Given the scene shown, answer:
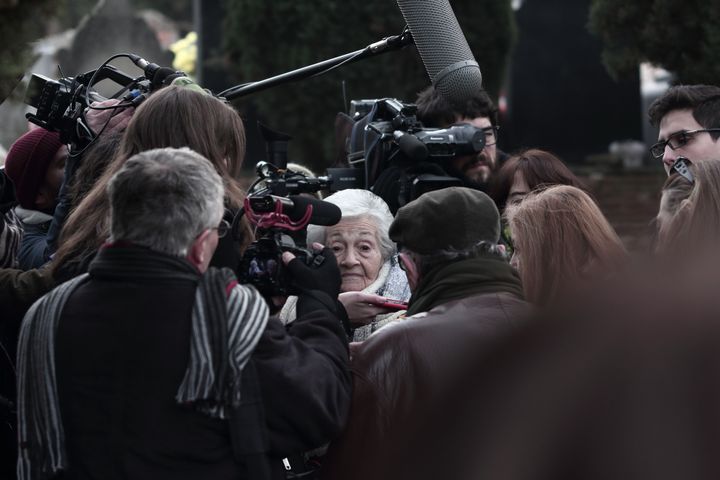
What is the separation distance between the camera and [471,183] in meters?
4.21

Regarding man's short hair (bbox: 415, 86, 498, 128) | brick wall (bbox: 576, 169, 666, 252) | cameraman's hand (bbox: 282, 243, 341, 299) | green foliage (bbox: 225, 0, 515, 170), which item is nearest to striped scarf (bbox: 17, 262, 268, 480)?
cameraman's hand (bbox: 282, 243, 341, 299)

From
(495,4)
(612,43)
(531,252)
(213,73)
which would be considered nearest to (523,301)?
(531,252)

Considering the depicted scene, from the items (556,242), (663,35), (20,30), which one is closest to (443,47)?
(556,242)

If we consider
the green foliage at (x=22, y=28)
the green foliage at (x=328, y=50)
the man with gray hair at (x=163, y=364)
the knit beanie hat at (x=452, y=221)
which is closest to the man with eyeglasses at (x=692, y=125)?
the knit beanie hat at (x=452, y=221)

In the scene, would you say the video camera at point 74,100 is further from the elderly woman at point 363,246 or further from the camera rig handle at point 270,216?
the camera rig handle at point 270,216

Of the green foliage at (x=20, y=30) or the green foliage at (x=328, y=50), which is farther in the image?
the green foliage at (x=328, y=50)

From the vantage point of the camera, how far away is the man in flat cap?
2557 millimetres

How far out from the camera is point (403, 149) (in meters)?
3.56

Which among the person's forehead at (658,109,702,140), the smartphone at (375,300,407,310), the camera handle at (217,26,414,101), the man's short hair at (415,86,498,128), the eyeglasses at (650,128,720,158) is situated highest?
the camera handle at (217,26,414,101)

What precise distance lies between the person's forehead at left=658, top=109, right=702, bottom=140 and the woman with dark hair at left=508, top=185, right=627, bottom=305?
2.98 feet

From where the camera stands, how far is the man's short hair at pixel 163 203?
248 cm

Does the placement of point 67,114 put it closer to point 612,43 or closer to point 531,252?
point 531,252

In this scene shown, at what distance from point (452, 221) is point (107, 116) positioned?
4.50 feet

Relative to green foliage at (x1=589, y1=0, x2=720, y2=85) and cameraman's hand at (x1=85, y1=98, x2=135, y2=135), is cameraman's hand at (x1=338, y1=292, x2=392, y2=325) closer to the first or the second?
cameraman's hand at (x1=85, y1=98, x2=135, y2=135)
